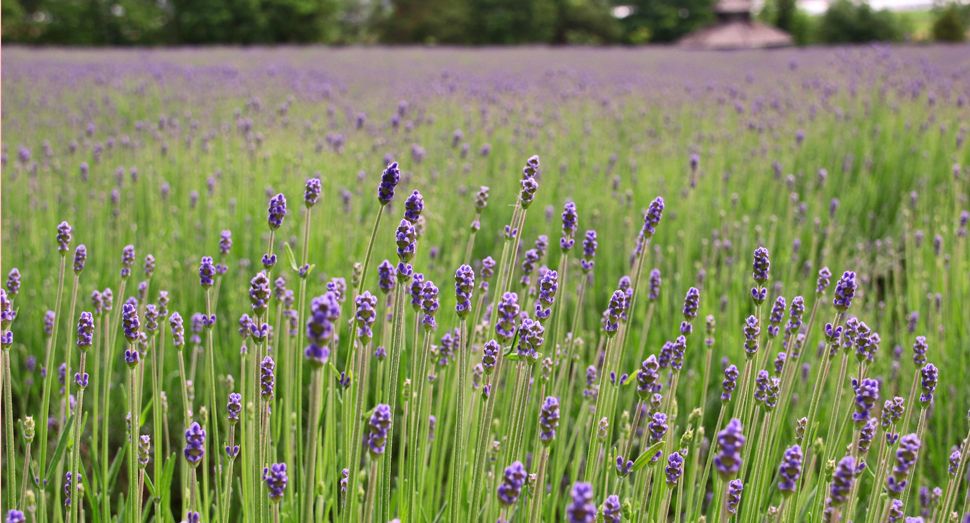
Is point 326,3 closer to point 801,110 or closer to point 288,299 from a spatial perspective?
point 801,110

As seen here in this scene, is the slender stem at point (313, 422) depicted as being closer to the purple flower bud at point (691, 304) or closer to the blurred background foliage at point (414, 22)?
the purple flower bud at point (691, 304)

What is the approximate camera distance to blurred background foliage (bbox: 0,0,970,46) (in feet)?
96.6

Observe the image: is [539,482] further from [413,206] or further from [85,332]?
[85,332]

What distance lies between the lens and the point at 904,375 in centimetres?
213

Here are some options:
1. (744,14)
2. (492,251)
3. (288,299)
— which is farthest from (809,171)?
(744,14)

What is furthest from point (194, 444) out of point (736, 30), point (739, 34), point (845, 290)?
point (736, 30)

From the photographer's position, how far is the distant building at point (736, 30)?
3478 cm

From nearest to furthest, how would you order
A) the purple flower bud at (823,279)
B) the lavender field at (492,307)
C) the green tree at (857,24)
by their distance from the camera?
the lavender field at (492,307) → the purple flower bud at (823,279) → the green tree at (857,24)

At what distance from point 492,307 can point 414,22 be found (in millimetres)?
35934

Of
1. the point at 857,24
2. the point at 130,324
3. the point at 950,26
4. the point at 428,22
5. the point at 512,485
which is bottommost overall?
the point at 512,485

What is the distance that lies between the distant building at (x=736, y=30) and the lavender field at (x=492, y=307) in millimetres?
28393

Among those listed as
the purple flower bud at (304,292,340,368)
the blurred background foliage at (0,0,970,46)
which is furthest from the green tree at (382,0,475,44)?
the purple flower bud at (304,292,340,368)

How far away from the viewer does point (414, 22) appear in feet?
115

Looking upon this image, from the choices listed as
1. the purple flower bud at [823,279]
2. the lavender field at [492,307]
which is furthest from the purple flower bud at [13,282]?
the purple flower bud at [823,279]
